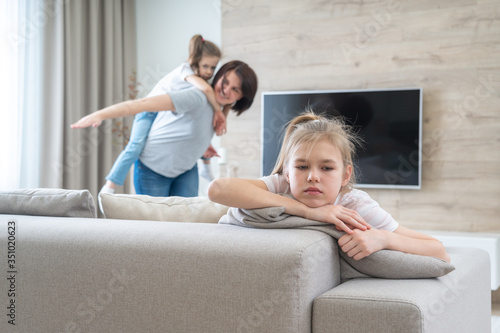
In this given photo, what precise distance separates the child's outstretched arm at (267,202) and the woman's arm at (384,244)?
1.2 inches

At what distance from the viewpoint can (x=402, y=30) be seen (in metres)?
4.29

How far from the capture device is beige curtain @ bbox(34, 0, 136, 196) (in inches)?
190

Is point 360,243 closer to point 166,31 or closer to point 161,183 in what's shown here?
point 161,183

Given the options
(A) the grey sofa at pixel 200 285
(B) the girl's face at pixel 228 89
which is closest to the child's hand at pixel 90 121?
(B) the girl's face at pixel 228 89

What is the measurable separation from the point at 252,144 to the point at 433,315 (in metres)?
3.67

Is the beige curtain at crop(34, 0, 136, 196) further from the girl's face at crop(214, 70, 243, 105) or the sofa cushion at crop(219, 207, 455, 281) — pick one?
the sofa cushion at crop(219, 207, 455, 281)

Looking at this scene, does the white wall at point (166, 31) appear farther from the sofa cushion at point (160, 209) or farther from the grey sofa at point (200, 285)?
the grey sofa at point (200, 285)

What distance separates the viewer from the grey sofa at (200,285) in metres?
1.18

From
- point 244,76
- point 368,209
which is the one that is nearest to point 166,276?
point 368,209

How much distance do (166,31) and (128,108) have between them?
2.92 meters

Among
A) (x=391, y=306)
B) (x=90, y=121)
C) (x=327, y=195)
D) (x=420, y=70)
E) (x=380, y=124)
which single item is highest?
(x=420, y=70)

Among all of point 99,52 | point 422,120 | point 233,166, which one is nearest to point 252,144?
point 233,166

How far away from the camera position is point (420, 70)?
4.24 meters

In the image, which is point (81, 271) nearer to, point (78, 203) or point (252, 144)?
point (78, 203)
